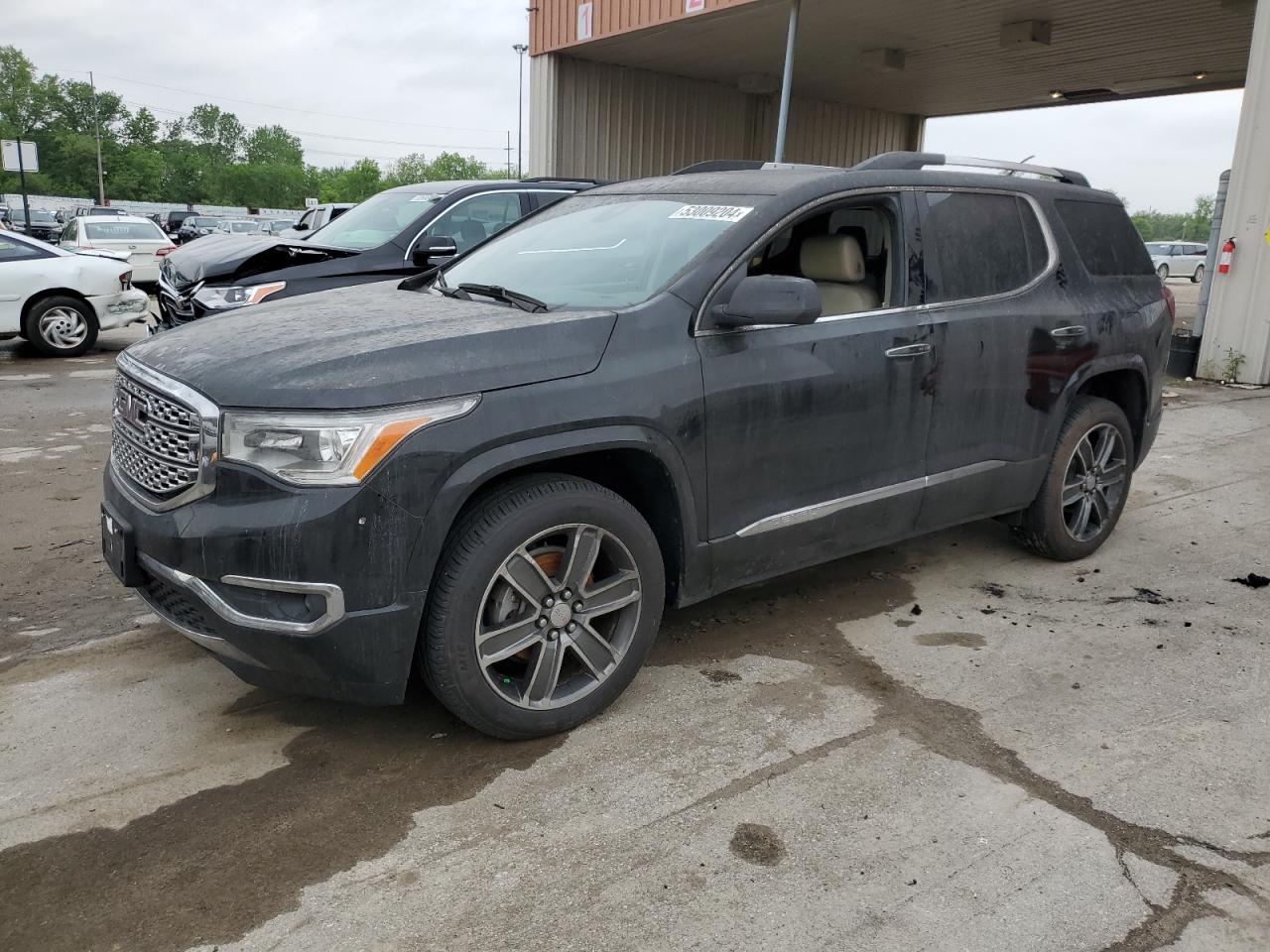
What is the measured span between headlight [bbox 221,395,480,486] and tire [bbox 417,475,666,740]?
37cm

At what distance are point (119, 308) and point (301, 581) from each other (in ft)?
35.2

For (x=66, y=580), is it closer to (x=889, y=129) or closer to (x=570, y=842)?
(x=570, y=842)

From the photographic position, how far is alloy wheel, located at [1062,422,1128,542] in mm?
4914

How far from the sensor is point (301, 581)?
8.98 ft

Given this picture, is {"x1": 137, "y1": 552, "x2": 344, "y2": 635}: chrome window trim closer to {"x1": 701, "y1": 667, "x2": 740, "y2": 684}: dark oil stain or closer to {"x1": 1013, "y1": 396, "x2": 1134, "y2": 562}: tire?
{"x1": 701, "y1": 667, "x2": 740, "y2": 684}: dark oil stain

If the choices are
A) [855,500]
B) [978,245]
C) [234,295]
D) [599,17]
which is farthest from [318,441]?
[599,17]

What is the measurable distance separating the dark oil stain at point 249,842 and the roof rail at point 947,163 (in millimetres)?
2702

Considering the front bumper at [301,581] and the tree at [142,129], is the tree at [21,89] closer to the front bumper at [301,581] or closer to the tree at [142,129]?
the tree at [142,129]

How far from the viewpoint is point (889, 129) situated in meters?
23.7

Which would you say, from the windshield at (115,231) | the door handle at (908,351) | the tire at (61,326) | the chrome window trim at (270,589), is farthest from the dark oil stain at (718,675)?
the windshield at (115,231)

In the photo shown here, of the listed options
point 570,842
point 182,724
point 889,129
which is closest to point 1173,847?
point 570,842

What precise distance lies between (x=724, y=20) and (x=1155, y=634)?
509 inches

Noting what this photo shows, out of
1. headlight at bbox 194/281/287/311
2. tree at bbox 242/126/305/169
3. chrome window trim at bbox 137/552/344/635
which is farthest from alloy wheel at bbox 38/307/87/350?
tree at bbox 242/126/305/169

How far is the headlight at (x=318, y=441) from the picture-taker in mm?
2748
